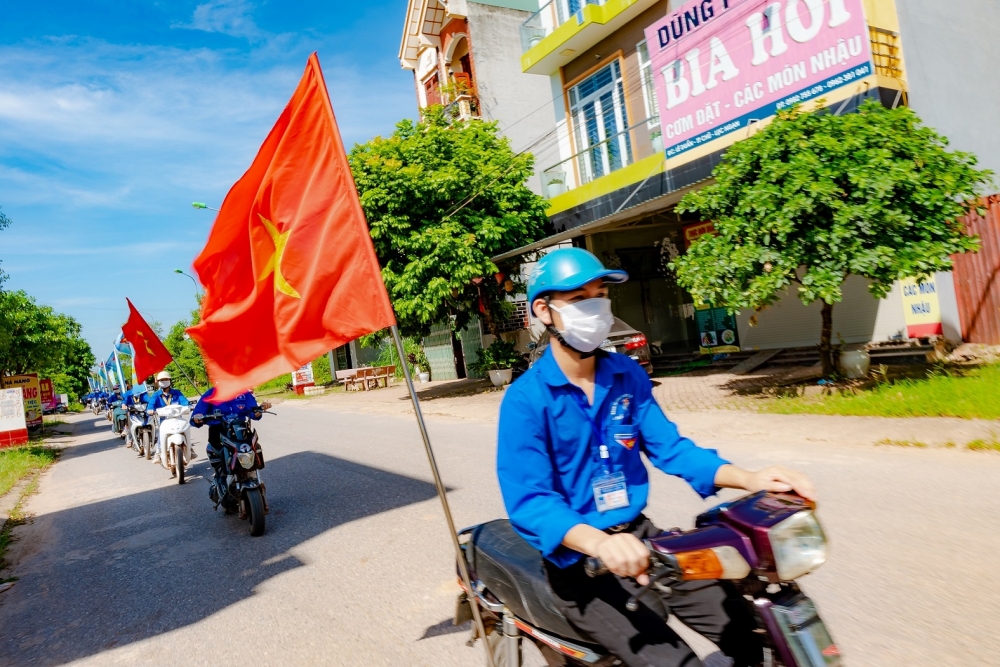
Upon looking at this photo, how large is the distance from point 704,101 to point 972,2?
540cm

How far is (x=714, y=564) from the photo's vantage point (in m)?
1.67

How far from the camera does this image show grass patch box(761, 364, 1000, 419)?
24.8 ft

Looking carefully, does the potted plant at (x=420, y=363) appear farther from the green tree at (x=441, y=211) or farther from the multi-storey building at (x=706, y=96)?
the multi-storey building at (x=706, y=96)

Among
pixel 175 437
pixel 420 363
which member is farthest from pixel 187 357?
pixel 175 437

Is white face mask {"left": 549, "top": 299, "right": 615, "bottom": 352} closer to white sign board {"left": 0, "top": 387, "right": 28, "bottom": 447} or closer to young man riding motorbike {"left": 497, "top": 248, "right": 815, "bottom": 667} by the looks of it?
young man riding motorbike {"left": 497, "top": 248, "right": 815, "bottom": 667}

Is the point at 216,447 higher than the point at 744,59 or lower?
lower

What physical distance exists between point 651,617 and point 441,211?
15843 mm

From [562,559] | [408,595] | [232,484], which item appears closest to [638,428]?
[562,559]

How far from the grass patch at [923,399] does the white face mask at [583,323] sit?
22.6 feet

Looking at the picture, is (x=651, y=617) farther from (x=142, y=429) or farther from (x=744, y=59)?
(x=142, y=429)

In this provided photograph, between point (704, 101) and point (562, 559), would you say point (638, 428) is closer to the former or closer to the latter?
point (562, 559)

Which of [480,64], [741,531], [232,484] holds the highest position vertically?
[480,64]

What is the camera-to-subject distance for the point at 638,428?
7.86ft

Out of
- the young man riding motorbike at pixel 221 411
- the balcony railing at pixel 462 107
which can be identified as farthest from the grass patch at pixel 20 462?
the balcony railing at pixel 462 107
